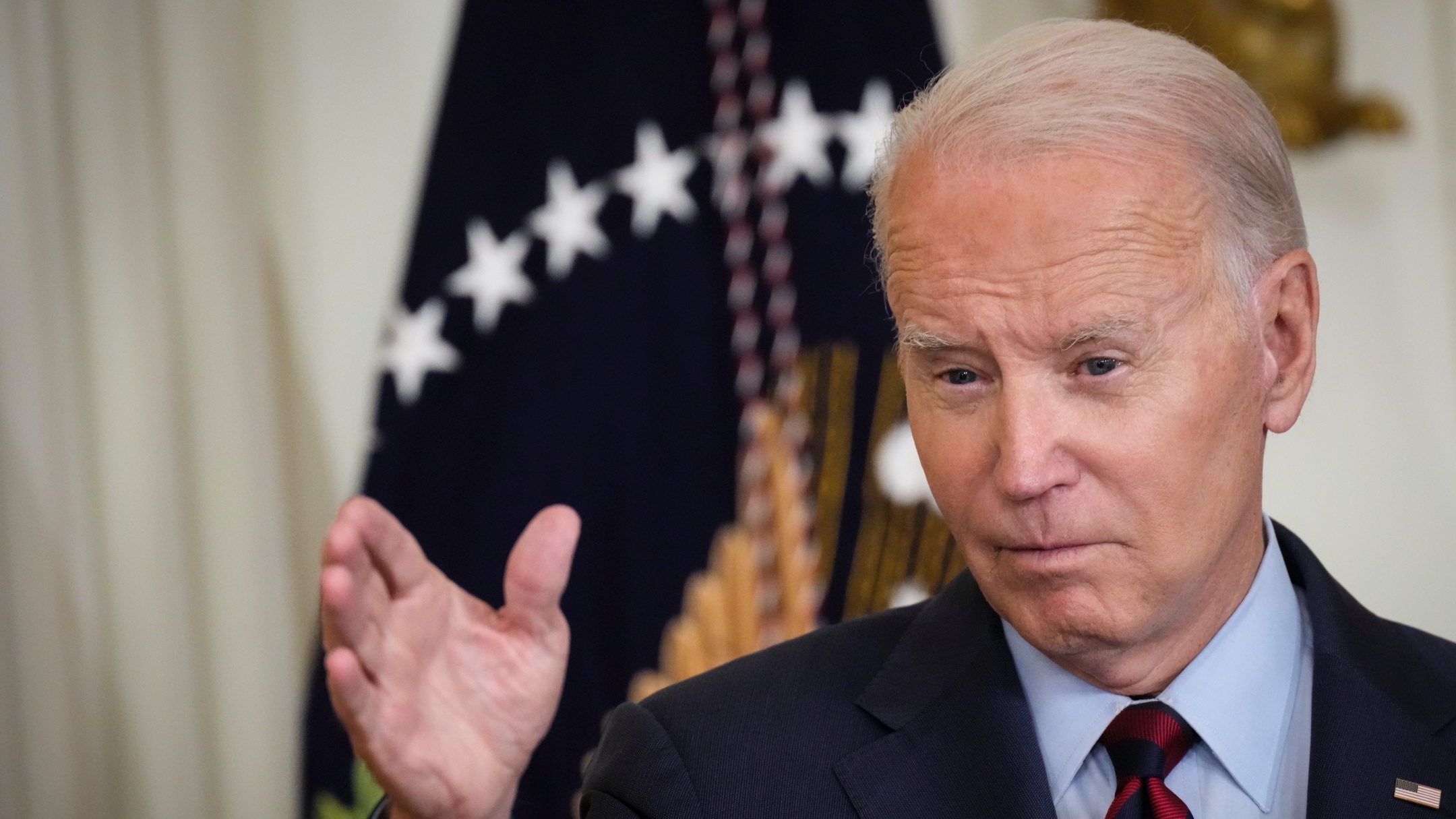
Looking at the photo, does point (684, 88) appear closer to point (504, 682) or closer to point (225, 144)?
point (225, 144)

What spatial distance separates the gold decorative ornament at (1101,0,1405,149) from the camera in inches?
116

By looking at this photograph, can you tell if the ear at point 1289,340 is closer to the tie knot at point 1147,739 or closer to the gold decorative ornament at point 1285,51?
the tie knot at point 1147,739

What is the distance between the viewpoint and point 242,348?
2945mm

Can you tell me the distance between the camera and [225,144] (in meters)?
2.95

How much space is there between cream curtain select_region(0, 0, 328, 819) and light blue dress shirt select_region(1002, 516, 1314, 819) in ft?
6.61

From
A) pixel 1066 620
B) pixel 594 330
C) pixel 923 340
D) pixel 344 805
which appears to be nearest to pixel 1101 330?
pixel 923 340

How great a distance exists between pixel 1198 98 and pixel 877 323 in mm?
1563

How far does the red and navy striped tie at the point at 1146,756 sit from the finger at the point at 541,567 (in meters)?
0.61

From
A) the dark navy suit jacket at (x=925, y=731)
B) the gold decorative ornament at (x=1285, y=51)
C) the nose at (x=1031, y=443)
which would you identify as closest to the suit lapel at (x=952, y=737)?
the dark navy suit jacket at (x=925, y=731)

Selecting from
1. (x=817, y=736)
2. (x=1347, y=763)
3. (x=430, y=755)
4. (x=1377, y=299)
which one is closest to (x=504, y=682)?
(x=430, y=755)

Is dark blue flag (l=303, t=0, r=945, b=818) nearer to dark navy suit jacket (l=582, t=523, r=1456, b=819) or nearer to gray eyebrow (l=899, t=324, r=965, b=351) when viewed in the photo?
dark navy suit jacket (l=582, t=523, r=1456, b=819)

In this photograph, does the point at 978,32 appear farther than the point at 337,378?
Yes

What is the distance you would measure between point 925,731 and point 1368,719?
47 cm

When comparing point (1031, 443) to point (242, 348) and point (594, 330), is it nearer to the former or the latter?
point (594, 330)
